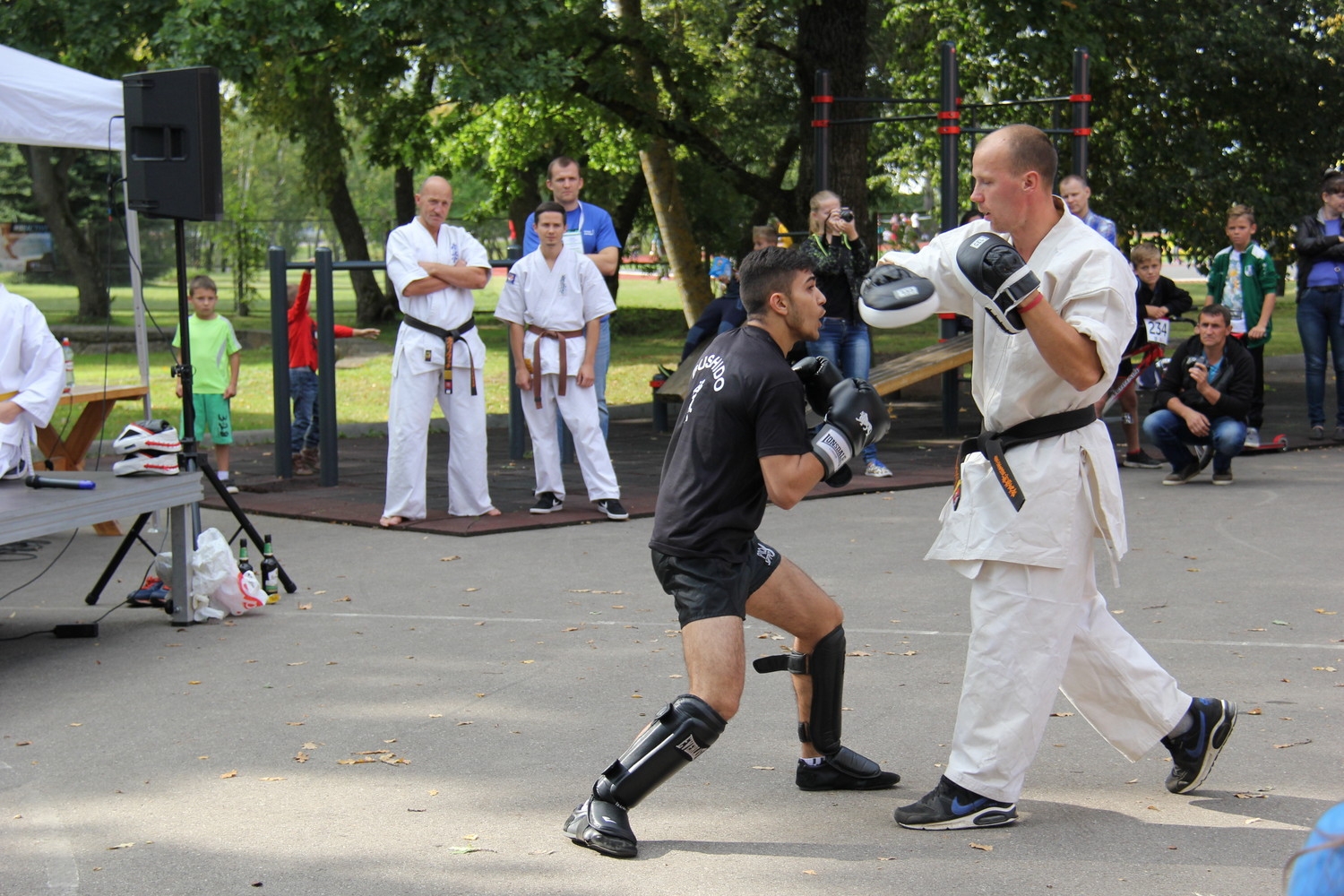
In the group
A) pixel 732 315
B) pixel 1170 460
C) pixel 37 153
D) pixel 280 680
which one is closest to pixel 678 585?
pixel 280 680

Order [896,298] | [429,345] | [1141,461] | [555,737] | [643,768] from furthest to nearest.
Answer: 1. [1141,461]
2. [429,345]
3. [555,737]
4. [896,298]
5. [643,768]

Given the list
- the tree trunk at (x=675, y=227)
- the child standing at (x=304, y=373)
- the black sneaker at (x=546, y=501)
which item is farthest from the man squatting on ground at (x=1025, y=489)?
the tree trunk at (x=675, y=227)

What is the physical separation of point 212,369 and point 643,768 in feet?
23.9

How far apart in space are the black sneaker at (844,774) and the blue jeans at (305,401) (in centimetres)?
774

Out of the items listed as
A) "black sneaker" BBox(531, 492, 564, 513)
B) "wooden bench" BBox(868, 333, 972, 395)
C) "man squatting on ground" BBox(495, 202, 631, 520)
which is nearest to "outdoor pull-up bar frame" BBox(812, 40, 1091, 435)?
"wooden bench" BBox(868, 333, 972, 395)

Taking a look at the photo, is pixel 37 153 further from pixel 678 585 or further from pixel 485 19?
pixel 678 585

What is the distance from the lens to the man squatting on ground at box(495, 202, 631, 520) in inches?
363

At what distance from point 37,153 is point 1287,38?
22.8 m

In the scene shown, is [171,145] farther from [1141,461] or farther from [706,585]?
[1141,461]

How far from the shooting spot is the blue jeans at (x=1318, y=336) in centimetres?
1224

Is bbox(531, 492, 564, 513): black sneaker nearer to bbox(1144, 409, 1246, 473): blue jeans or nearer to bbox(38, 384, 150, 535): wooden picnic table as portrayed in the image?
bbox(38, 384, 150, 535): wooden picnic table

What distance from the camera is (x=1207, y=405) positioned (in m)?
10.4

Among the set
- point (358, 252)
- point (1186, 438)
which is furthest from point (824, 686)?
point (358, 252)

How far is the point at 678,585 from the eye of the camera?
4105 millimetres
